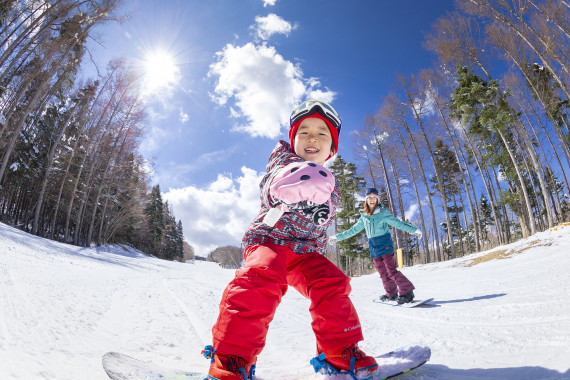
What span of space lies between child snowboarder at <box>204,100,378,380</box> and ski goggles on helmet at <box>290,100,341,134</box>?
0.17 m

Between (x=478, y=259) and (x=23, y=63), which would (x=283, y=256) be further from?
(x=23, y=63)

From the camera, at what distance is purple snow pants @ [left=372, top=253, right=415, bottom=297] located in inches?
151

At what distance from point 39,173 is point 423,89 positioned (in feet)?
94.7

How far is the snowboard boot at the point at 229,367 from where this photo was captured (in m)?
0.95

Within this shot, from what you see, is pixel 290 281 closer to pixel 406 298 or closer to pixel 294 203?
pixel 294 203

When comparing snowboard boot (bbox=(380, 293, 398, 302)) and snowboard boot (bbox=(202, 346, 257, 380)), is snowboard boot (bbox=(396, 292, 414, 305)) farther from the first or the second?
snowboard boot (bbox=(202, 346, 257, 380))

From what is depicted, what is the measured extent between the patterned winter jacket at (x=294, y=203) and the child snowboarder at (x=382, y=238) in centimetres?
249

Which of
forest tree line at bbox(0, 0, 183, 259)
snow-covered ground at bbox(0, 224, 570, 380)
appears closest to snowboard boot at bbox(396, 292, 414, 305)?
snow-covered ground at bbox(0, 224, 570, 380)

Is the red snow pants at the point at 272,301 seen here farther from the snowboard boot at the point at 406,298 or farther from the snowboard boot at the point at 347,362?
the snowboard boot at the point at 406,298

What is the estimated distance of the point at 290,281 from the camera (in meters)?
1.51

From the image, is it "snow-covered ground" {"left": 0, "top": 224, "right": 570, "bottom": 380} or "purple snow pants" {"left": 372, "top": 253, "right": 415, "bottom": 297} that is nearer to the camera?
"snow-covered ground" {"left": 0, "top": 224, "right": 570, "bottom": 380}

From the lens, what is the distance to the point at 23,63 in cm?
1433

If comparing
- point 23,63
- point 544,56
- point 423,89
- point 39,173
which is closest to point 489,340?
point 544,56

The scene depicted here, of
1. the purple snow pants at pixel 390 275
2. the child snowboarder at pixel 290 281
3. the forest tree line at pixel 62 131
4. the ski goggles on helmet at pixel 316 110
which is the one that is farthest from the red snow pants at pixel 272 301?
the forest tree line at pixel 62 131
